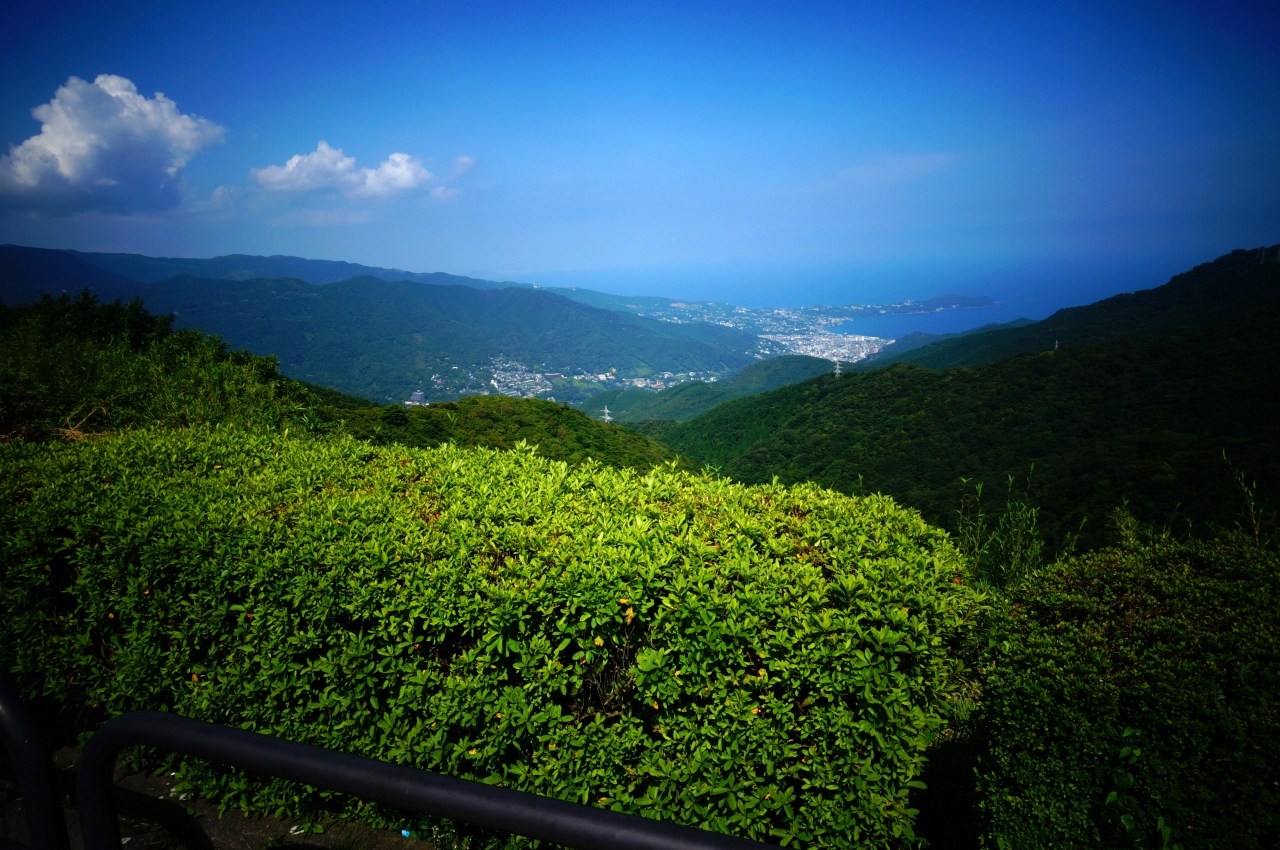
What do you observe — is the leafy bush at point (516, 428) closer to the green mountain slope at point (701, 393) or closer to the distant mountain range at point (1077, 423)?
the distant mountain range at point (1077, 423)

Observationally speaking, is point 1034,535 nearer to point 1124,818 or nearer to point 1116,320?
point 1124,818

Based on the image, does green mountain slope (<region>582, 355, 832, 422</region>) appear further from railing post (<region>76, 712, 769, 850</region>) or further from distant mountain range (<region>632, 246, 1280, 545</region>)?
railing post (<region>76, 712, 769, 850</region>)

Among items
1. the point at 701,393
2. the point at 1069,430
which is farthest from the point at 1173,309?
the point at 701,393

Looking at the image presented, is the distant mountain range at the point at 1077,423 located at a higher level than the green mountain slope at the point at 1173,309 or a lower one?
lower

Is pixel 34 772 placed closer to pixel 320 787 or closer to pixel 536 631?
pixel 320 787

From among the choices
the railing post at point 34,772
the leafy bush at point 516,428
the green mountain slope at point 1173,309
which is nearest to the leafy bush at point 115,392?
the railing post at point 34,772

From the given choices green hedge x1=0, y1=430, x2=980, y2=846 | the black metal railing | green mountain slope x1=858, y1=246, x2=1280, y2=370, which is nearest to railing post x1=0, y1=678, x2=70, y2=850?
the black metal railing
